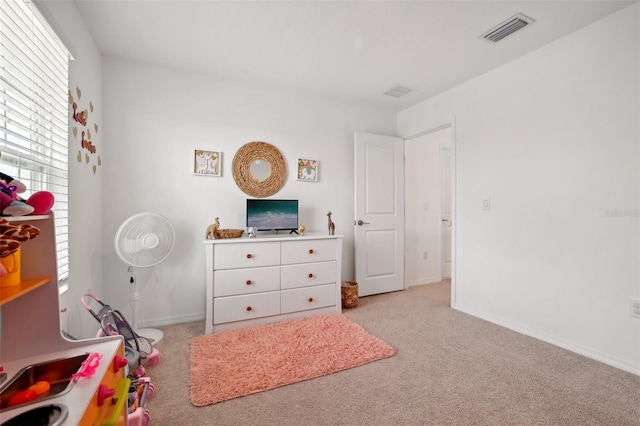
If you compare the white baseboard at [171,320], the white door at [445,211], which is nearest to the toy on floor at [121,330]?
the white baseboard at [171,320]

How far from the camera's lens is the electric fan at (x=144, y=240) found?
2238 mm

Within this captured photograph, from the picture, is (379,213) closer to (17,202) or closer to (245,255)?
(245,255)

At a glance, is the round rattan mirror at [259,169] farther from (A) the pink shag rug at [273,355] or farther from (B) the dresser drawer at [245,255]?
(A) the pink shag rug at [273,355]

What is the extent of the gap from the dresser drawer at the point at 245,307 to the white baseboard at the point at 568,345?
205 cm

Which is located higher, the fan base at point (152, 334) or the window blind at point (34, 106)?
the window blind at point (34, 106)

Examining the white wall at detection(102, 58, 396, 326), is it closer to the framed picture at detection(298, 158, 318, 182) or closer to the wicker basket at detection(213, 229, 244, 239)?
the framed picture at detection(298, 158, 318, 182)

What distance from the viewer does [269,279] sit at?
2748 mm

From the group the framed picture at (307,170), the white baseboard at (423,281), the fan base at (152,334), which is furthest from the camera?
the white baseboard at (423,281)

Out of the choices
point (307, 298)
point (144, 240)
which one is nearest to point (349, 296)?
point (307, 298)

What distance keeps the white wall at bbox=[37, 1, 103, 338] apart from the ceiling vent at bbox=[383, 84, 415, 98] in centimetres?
278

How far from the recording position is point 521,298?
2.59 meters

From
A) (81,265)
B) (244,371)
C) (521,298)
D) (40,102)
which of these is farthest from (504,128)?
(81,265)

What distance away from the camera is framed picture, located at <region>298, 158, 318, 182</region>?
3.39m

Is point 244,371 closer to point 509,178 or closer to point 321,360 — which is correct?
point 321,360
